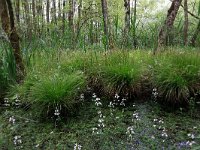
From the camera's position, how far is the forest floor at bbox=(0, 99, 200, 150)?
338 cm

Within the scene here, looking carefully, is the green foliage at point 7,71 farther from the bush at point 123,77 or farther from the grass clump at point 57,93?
the bush at point 123,77

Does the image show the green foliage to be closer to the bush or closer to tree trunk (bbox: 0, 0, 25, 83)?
tree trunk (bbox: 0, 0, 25, 83)

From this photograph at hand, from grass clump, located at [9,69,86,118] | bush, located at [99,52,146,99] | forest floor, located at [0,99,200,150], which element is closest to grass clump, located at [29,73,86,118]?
grass clump, located at [9,69,86,118]

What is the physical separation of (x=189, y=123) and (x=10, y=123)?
95.7 inches

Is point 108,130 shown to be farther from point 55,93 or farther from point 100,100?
point 55,93

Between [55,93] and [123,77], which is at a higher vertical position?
[123,77]

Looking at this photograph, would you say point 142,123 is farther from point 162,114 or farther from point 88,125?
point 88,125

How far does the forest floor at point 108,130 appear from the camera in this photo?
3385 millimetres

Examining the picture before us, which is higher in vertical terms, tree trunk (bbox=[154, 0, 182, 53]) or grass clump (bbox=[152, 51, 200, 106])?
tree trunk (bbox=[154, 0, 182, 53])

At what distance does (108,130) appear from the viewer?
362 cm

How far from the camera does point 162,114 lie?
154 inches

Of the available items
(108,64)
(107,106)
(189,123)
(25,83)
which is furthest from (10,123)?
(189,123)

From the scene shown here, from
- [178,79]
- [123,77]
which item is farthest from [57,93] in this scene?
[178,79]

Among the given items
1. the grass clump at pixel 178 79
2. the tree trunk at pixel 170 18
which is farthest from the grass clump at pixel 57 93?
the tree trunk at pixel 170 18
